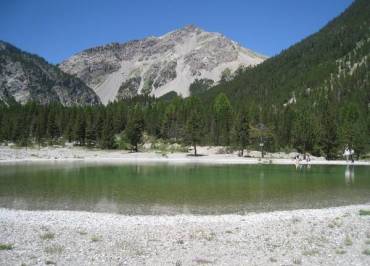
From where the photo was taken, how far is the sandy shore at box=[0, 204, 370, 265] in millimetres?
14047

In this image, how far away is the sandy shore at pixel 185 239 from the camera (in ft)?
46.1

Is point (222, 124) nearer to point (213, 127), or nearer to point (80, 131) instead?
point (213, 127)

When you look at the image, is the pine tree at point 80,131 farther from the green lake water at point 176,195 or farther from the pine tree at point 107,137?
the green lake water at point 176,195

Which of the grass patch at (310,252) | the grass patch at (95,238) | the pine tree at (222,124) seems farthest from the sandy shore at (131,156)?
the grass patch at (310,252)

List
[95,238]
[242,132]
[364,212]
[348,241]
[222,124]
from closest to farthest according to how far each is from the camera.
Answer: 1. [348,241]
2. [95,238]
3. [364,212]
4. [242,132]
5. [222,124]

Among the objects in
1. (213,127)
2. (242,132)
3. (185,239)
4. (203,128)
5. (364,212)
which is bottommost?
(185,239)

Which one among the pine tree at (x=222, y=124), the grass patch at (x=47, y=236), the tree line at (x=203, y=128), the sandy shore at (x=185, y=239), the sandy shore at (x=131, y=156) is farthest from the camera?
the pine tree at (x=222, y=124)

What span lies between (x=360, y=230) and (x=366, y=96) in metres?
173

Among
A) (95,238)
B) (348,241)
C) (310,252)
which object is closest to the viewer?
(310,252)

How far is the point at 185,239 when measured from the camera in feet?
56.0

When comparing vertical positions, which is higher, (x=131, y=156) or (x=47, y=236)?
(x=131, y=156)

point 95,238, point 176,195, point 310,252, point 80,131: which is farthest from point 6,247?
point 80,131

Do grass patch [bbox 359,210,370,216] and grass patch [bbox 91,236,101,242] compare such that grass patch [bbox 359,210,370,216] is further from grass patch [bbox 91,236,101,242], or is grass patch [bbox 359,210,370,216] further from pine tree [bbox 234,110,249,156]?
pine tree [bbox 234,110,249,156]

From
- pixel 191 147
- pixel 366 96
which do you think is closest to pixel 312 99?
pixel 366 96
